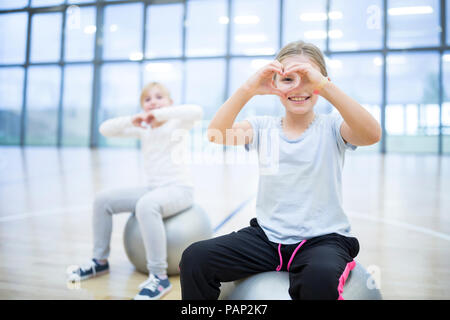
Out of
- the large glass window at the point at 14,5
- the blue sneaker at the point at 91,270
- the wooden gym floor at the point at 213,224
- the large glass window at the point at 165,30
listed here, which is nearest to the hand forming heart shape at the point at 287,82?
the wooden gym floor at the point at 213,224

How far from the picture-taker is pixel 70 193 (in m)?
3.42

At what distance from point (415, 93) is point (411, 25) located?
4.92 ft

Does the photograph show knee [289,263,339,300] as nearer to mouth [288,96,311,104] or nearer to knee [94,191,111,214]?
mouth [288,96,311,104]

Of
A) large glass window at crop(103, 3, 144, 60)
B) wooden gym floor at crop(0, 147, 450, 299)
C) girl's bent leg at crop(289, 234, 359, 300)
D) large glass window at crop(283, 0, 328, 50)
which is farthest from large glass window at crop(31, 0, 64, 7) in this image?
girl's bent leg at crop(289, 234, 359, 300)

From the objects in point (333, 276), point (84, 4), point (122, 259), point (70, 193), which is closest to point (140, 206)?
point (122, 259)

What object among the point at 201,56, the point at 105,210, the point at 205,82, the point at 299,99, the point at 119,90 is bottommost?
the point at 105,210

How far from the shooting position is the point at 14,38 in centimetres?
978

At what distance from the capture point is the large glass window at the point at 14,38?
29.6 feet

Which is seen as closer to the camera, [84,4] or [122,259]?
[122,259]

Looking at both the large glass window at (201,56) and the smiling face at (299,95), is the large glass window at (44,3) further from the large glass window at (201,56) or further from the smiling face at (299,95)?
the smiling face at (299,95)

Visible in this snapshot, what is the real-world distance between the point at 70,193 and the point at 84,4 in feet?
24.7

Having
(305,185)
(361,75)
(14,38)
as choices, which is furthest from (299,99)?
(14,38)

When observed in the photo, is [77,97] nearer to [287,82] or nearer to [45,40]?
[45,40]
